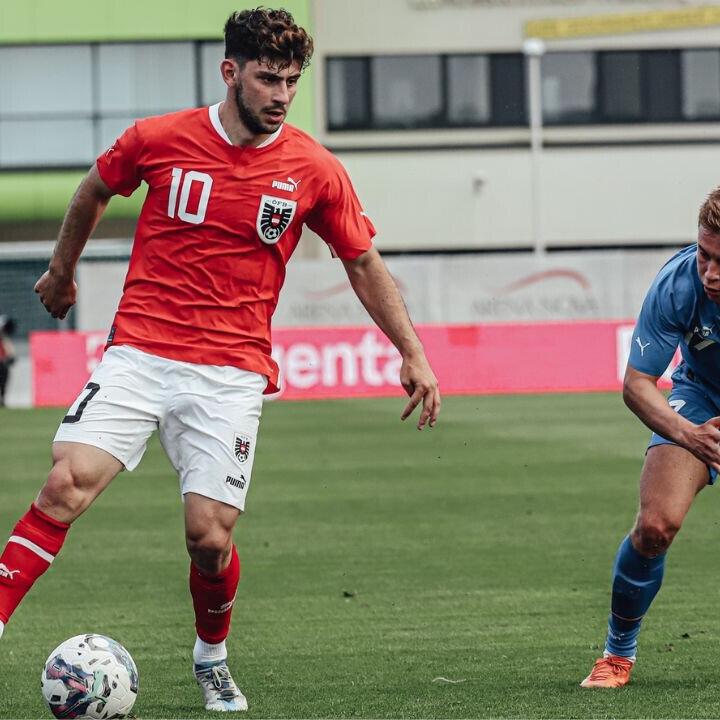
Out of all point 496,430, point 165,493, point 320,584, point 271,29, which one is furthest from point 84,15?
point 271,29

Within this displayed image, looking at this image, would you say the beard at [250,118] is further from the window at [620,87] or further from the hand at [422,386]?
the window at [620,87]

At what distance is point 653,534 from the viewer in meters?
6.14

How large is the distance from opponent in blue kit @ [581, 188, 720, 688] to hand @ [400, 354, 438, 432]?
72 centimetres

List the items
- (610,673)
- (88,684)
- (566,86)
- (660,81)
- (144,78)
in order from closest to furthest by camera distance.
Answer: (88,684), (610,673), (144,78), (566,86), (660,81)

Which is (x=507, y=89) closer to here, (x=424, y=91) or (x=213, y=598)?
→ (x=424, y=91)

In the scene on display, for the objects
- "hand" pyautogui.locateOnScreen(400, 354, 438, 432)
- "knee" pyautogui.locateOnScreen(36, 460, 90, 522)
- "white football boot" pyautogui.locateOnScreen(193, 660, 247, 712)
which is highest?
"hand" pyautogui.locateOnScreen(400, 354, 438, 432)

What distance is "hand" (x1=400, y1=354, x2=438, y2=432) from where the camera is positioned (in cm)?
589

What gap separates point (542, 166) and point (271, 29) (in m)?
31.9

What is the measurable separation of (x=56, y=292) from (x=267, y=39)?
4.10 ft

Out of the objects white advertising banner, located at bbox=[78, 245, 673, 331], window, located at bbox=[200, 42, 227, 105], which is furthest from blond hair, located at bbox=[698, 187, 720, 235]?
window, located at bbox=[200, 42, 227, 105]

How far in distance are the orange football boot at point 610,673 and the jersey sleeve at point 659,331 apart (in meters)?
1.21

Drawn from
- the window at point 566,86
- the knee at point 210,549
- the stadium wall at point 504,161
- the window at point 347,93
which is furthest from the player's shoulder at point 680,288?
the window at point 566,86

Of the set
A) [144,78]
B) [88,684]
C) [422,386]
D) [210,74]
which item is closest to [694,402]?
[422,386]

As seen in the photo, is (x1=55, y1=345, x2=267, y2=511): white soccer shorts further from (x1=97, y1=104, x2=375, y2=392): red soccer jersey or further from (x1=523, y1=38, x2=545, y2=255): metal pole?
(x1=523, y1=38, x2=545, y2=255): metal pole
